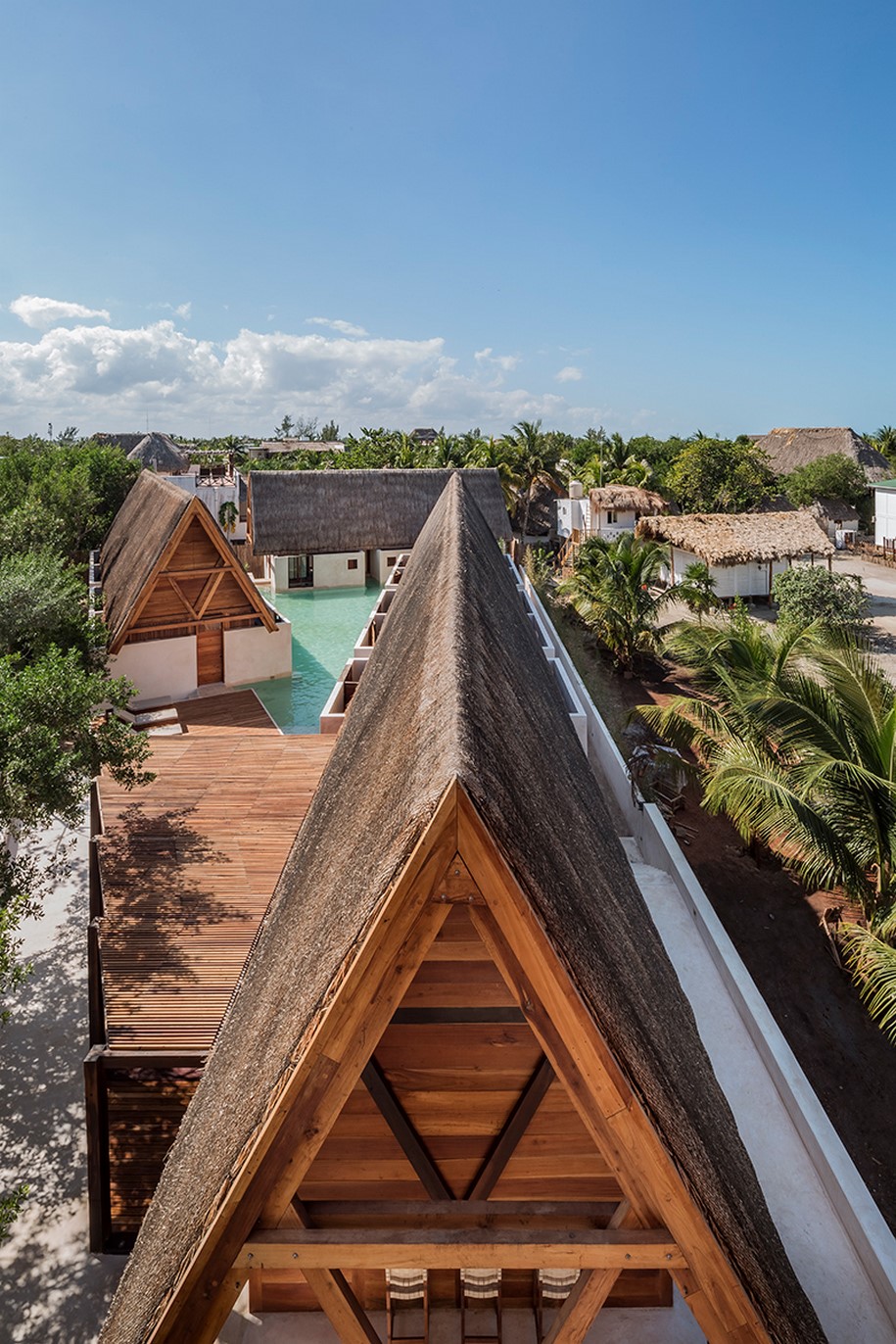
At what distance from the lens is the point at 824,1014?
7.95m

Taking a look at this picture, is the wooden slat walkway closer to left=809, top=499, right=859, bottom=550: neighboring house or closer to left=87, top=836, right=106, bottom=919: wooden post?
left=87, top=836, right=106, bottom=919: wooden post

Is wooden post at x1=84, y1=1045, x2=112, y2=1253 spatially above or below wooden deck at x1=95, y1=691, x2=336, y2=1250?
below

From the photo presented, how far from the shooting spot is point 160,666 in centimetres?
1335

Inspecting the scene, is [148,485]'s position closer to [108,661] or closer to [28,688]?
[108,661]

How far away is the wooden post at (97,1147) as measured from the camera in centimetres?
446

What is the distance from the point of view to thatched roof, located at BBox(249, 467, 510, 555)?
73.7 feet

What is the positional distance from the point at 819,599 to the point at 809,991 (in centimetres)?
1503

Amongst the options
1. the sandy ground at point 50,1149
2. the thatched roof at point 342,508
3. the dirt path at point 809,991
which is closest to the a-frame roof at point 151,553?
the thatched roof at point 342,508

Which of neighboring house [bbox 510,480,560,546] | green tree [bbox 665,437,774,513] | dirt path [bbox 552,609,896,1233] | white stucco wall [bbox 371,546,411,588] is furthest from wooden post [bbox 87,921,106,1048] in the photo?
neighboring house [bbox 510,480,560,546]

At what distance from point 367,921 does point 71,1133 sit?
5346 mm

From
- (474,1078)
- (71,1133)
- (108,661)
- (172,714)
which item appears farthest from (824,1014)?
(108,661)

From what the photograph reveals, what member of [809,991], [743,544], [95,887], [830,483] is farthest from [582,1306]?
[830,483]

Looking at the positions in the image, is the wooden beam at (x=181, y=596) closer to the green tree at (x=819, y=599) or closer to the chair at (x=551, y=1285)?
the chair at (x=551, y=1285)

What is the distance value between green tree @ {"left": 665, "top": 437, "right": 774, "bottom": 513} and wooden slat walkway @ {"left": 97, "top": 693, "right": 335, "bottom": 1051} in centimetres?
2963
